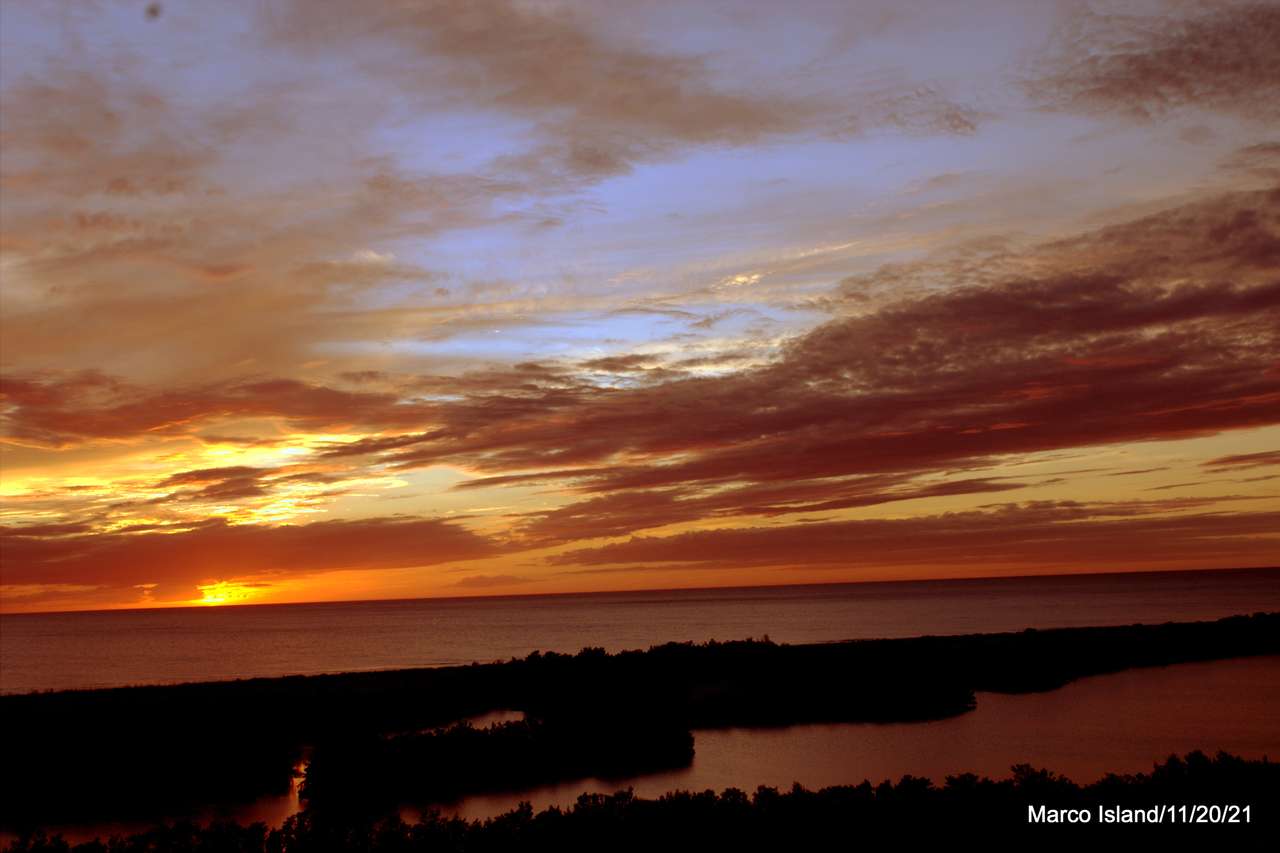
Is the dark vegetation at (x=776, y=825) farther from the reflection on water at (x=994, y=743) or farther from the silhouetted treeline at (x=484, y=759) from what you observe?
the silhouetted treeline at (x=484, y=759)

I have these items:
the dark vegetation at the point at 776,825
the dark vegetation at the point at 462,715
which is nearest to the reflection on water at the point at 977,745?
the dark vegetation at the point at 462,715

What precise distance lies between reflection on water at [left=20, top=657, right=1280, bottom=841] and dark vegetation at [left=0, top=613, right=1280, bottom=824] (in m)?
1.27

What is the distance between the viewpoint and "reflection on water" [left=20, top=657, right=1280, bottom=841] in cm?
2408

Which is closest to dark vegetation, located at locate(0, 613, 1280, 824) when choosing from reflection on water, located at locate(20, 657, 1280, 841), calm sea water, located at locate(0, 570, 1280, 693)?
reflection on water, located at locate(20, 657, 1280, 841)

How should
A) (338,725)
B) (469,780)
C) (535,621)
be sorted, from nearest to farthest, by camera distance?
(469,780) < (338,725) < (535,621)

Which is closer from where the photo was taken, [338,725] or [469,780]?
[469,780]

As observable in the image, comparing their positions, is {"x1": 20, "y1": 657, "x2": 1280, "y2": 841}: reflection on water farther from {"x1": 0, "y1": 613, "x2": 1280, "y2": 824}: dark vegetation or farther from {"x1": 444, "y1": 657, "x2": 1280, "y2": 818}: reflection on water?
{"x1": 0, "y1": 613, "x2": 1280, "y2": 824}: dark vegetation

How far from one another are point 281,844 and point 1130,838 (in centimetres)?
1461

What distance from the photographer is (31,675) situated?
81062 mm

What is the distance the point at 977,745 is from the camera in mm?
28719

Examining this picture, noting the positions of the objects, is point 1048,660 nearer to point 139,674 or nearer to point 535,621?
point 139,674

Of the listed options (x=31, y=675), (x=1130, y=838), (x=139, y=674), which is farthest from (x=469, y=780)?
(x=31, y=675)

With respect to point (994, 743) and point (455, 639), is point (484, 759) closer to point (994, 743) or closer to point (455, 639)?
point (994, 743)

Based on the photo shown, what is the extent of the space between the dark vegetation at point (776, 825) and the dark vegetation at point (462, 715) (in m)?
6.33
